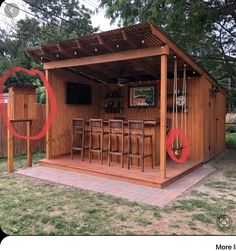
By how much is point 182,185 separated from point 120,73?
376cm

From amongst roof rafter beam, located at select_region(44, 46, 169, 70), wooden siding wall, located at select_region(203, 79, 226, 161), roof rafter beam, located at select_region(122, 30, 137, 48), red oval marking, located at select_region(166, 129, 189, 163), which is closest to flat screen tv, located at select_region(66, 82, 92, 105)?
roof rafter beam, located at select_region(44, 46, 169, 70)

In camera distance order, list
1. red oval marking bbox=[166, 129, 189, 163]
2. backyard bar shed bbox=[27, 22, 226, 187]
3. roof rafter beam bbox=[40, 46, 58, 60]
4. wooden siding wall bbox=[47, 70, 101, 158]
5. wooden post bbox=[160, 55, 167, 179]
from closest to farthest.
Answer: wooden post bbox=[160, 55, 167, 179], backyard bar shed bbox=[27, 22, 226, 187], roof rafter beam bbox=[40, 46, 58, 60], wooden siding wall bbox=[47, 70, 101, 158], red oval marking bbox=[166, 129, 189, 163]

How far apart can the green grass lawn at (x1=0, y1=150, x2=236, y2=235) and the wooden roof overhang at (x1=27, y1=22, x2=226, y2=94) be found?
2500mm

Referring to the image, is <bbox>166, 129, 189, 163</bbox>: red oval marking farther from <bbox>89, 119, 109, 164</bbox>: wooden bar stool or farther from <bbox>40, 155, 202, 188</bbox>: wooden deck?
<bbox>89, 119, 109, 164</bbox>: wooden bar stool

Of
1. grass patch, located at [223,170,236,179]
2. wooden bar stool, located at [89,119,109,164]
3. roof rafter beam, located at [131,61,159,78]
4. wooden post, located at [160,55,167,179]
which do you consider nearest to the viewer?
→ wooden post, located at [160,55,167,179]

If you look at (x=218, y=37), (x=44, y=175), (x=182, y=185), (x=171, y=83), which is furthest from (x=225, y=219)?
(x=218, y=37)

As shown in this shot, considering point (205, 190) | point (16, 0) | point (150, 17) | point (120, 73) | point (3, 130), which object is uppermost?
point (16, 0)

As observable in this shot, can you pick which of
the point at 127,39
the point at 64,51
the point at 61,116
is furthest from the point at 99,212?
the point at 61,116

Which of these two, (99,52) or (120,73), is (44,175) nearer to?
Result: (99,52)

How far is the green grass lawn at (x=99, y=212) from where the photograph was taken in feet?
9.43

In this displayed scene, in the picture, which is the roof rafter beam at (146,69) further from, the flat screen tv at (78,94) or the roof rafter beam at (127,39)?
the flat screen tv at (78,94)

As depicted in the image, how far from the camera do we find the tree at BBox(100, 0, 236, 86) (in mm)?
6453

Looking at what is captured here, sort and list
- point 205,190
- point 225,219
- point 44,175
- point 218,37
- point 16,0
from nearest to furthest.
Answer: point 225,219
point 205,190
point 44,175
point 16,0
point 218,37

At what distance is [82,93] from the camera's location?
726 cm
